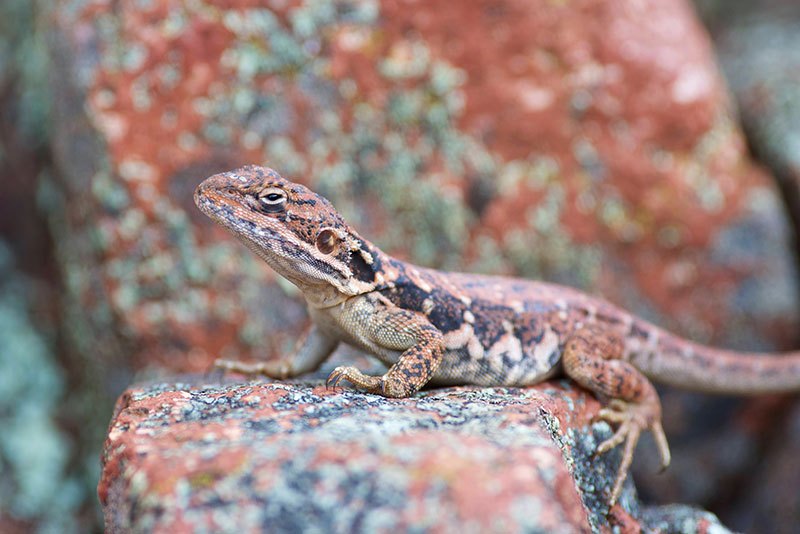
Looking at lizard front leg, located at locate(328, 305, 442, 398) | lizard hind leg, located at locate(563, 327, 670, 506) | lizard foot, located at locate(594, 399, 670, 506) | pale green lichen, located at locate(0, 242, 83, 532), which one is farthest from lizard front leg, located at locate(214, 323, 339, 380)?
pale green lichen, located at locate(0, 242, 83, 532)

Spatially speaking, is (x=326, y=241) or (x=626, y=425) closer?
(x=326, y=241)

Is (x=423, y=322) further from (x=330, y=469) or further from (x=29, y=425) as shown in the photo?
(x=29, y=425)

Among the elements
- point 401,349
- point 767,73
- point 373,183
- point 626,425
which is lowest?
point 626,425

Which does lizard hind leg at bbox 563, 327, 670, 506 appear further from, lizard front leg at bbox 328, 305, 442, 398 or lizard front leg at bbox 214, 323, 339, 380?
lizard front leg at bbox 214, 323, 339, 380

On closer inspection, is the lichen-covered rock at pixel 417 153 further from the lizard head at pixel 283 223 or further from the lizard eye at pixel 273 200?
the lizard eye at pixel 273 200

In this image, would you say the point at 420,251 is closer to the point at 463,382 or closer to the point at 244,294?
the point at 244,294

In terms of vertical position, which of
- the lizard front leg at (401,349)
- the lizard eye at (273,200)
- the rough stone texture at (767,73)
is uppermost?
the rough stone texture at (767,73)

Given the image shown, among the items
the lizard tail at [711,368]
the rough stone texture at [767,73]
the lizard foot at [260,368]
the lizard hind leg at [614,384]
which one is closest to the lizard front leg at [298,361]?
the lizard foot at [260,368]

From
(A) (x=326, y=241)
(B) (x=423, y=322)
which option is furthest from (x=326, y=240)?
(B) (x=423, y=322)
